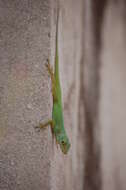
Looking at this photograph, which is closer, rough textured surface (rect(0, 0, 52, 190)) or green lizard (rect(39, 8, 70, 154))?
rough textured surface (rect(0, 0, 52, 190))

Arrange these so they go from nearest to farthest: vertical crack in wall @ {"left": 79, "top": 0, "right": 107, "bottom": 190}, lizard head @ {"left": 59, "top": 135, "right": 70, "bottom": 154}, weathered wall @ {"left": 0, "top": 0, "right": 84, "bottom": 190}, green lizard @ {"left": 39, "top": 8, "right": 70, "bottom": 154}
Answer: weathered wall @ {"left": 0, "top": 0, "right": 84, "bottom": 190}, green lizard @ {"left": 39, "top": 8, "right": 70, "bottom": 154}, lizard head @ {"left": 59, "top": 135, "right": 70, "bottom": 154}, vertical crack in wall @ {"left": 79, "top": 0, "right": 107, "bottom": 190}

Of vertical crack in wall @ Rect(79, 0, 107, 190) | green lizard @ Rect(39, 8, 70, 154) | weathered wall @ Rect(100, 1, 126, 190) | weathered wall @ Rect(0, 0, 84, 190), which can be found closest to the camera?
weathered wall @ Rect(0, 0, 84, 190)

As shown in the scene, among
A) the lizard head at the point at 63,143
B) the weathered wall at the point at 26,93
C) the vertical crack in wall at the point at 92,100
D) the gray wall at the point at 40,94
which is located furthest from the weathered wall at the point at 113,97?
the weathered wall at the point at 26,93

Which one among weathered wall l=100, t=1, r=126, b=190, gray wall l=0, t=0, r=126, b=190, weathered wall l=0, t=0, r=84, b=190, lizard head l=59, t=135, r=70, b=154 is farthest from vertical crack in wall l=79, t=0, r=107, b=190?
weathered wall l=0, t=0, r=84, b=190

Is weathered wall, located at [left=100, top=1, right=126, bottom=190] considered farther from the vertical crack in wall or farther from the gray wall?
the gray wall

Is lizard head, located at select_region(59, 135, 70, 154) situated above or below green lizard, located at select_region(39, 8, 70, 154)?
below

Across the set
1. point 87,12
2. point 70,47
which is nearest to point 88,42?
point 87,12

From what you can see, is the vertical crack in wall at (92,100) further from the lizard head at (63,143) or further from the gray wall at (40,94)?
the lizard head at (63,143)

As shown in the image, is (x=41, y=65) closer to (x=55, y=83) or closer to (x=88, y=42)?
(x=55, y=83)

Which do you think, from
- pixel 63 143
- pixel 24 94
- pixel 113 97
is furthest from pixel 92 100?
pixel 24 94
